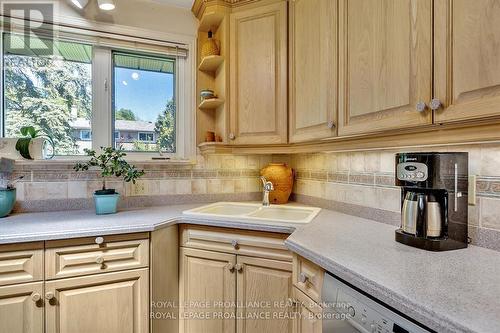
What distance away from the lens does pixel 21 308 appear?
1.27m

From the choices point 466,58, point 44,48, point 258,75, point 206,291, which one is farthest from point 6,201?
point 466,58

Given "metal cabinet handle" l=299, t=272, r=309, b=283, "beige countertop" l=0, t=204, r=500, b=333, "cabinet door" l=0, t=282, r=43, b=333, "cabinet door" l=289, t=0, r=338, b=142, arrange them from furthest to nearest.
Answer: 1. "cabinet door" l=289, t=0, r=338, b=142
2. "cabinet door" l=0, t=282, r=43, b=333
3. "metal cabinet handle" l=299, t=272, r=309, b=283
4. "beige countertop" l=0, t=204, r=500, b=333

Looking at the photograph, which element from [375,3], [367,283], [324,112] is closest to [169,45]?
[324,112]

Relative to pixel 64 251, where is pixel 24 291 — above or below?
below

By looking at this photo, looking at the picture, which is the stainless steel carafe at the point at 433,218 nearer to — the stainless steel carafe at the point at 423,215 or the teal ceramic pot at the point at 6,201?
the stainless steel carafe at the point at 423,215

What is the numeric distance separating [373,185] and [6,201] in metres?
2.03

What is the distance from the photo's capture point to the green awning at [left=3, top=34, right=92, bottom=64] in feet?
5.96

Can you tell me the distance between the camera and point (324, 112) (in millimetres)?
1429

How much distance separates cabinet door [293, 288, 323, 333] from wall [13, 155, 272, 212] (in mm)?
1161

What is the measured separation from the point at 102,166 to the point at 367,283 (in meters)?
1.60

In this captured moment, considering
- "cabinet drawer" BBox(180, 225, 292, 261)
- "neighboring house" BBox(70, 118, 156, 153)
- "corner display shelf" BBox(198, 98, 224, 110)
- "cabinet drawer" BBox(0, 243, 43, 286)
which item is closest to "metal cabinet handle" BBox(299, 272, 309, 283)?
"cabinet drawer" BBox(180, 225, 292, 261)

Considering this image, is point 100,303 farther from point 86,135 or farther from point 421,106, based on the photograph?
point 421,106

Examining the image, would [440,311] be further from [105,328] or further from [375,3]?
[105,328]

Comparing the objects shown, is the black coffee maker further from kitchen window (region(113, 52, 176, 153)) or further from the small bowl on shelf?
kitchen window (region(113, 52, 176, 153))
